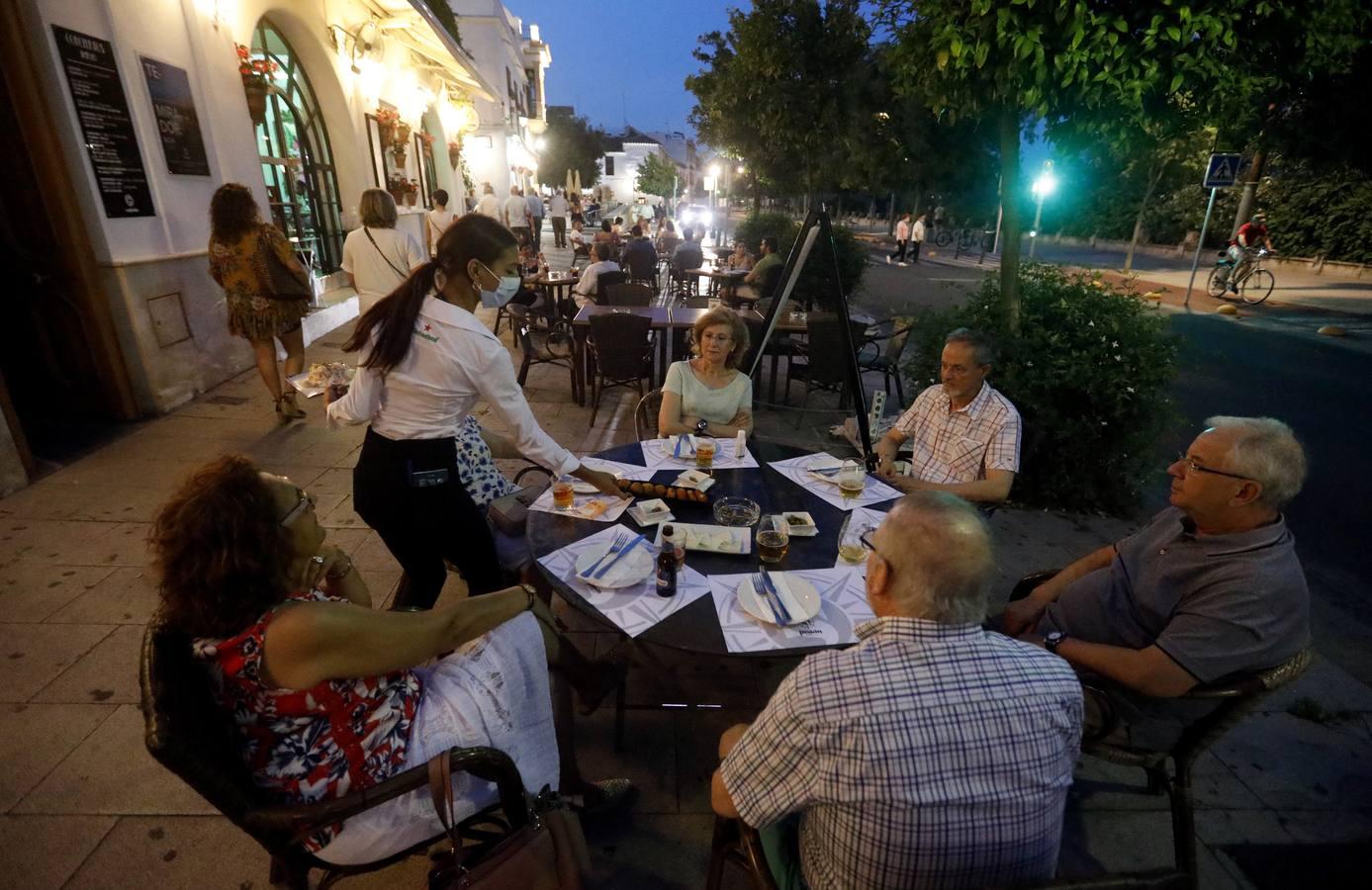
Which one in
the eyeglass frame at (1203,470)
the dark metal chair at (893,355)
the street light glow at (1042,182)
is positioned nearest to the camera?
the eyeglass frame at (1203,470)

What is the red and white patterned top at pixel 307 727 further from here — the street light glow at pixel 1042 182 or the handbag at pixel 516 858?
the street light glow at pixel 1042 182

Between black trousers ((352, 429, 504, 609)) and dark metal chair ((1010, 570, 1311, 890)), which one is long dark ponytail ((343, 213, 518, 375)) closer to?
black trousers ((352, 429, 504, 609))

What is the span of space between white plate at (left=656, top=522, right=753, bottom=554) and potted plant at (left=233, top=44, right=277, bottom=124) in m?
7.21

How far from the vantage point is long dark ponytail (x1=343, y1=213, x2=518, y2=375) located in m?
2.05

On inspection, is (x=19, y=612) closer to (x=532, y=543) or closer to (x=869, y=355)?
(x=532, y=543)

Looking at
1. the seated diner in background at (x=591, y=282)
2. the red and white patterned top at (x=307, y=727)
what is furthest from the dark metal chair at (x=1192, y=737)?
the seated diner in background at (x=591, y=282)

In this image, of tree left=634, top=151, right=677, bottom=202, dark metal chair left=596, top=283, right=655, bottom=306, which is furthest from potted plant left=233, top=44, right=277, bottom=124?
tree left=634, top=151, right=677, bottom=202

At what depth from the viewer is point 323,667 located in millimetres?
1347

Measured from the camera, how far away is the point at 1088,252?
1049 inches

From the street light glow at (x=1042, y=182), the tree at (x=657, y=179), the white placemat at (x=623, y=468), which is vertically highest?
the tree at (x=657, y=179)

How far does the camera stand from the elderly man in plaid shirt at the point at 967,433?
9.29ft

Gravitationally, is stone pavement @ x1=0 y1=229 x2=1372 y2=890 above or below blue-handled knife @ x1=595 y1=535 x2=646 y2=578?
below

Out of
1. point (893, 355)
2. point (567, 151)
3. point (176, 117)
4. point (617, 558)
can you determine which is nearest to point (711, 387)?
point (617, 558)

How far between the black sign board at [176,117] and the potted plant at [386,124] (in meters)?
4.60
